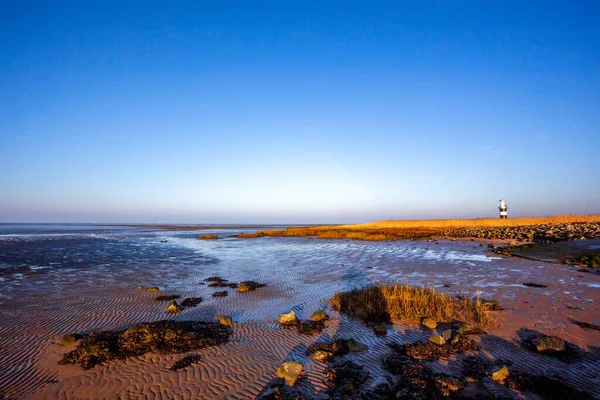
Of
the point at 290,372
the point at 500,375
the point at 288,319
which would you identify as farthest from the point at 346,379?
the point at 288,319

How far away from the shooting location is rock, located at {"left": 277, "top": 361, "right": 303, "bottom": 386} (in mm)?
5316

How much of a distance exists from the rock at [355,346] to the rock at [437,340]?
143 cm

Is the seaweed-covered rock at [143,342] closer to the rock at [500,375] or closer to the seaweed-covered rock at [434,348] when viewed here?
the seaweed-covered rock at [434,348]

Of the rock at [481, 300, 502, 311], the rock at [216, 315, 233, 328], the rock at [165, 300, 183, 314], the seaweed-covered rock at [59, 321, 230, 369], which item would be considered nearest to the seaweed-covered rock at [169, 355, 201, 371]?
the seaweed-covered rock at [59, 321, 230, 369]

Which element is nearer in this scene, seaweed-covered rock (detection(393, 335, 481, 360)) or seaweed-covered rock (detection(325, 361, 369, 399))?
seaweed-covered rock (detection(325, 361, 369, 399))

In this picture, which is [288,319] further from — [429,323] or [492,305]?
[492,305]

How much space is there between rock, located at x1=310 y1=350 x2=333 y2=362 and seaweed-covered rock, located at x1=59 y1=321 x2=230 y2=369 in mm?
2229

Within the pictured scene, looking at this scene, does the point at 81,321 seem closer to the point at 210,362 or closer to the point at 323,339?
the point at 210,362

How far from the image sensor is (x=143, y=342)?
681 cm

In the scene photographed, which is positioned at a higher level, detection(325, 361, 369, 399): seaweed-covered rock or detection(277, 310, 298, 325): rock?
detection(277, 310, 298, 325): rock

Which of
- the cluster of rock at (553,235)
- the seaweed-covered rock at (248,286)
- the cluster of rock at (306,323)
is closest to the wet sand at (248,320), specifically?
the cluster of rock at (306,323)

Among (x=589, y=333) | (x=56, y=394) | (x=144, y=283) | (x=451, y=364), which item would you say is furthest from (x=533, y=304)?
(x=144, y=283)

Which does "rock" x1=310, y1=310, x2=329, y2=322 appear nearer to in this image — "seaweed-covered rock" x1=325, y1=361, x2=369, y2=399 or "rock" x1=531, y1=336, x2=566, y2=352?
"seaweed-covered rock" x1=325, y1=361, x2=369, y2=399

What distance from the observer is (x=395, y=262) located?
19.8 metres
